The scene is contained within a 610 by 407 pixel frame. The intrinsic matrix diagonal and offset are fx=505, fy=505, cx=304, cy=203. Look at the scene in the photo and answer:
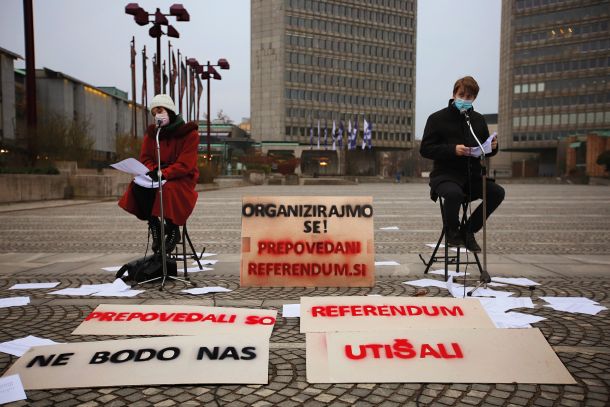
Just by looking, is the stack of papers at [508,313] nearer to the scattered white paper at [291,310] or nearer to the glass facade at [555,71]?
the scattered white paper at [291,310]

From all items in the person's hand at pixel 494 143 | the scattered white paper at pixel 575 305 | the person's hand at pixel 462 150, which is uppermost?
the person's hand at pixel 494 143

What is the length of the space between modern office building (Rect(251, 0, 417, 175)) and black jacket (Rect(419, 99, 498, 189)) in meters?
84.4

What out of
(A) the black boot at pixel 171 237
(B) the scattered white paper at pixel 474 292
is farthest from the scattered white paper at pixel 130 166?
(B) the scattered white paper at pixel 474 292

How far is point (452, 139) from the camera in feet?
16.5

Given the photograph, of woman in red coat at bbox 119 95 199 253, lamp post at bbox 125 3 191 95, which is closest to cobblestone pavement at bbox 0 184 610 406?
woman in red coat at bbox 119 95 199 253

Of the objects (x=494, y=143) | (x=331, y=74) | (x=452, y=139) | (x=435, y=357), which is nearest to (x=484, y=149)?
(x=494, y=143)

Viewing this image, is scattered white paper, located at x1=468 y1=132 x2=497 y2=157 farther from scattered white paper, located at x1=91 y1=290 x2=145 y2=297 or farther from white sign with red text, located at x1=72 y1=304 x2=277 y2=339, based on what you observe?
scattered white paper, located at x1=91 y1=290 x2=145 y2=297


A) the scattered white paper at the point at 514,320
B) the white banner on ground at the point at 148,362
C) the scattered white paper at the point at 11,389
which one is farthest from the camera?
the scattered white paper at the point at 514,320

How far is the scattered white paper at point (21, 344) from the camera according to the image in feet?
9.68

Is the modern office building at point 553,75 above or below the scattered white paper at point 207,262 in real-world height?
above

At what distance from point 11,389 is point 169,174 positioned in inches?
104

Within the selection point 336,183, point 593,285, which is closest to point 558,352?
point 593,285

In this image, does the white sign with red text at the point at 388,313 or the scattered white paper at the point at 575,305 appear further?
the scattered white paper at the point at 575,305

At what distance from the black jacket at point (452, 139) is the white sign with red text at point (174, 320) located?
2.40 m
